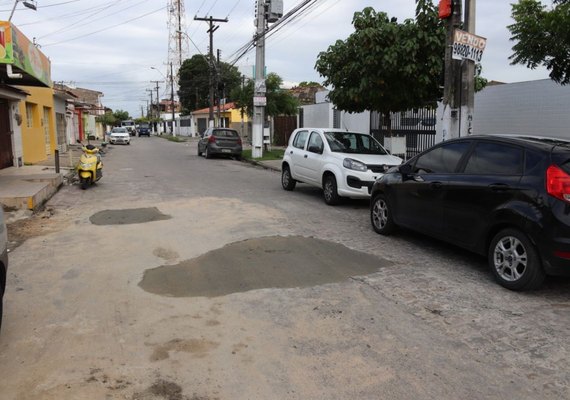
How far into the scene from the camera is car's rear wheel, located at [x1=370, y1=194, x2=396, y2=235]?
768cm

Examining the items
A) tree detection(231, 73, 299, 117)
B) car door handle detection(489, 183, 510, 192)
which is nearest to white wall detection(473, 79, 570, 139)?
car door handle detection(489, 183, 510, 192)

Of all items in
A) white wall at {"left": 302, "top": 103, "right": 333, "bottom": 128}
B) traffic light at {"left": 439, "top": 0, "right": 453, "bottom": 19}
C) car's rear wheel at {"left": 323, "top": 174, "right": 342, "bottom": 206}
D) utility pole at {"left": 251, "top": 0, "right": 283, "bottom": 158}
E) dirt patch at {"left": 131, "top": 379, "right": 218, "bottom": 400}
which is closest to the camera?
dirt patch at {"left": 131, "top": 379, "right": 218, "bottom": 400}

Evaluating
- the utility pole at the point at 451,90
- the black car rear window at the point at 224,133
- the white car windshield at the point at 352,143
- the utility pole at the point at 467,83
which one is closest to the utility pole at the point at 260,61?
the black car rear window at the point at 224,133

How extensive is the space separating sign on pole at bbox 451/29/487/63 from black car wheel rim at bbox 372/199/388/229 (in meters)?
3.14

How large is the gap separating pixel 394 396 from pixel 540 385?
1018mm

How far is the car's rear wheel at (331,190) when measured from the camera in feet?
34.7

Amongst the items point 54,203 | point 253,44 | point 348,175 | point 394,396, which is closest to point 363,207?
point 348,175

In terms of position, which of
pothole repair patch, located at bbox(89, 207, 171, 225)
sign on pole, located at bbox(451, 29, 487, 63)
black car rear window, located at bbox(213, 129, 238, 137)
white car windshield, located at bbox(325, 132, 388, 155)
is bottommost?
pothole repair patch, located at bbox(89, 207, 171, 225)

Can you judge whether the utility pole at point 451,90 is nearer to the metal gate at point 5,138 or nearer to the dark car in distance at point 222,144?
the metal gate at point 5,138

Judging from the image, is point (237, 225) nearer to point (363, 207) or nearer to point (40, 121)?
point (363, 207)

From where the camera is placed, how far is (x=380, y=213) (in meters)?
7.95

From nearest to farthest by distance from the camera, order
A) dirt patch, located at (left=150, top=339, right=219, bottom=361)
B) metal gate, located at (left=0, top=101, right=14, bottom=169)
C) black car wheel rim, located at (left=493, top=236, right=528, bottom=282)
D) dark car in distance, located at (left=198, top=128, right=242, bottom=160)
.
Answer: dirt patch, located at (left=150, top=339, right=219, bottom=361), black car wheel rim, located at (left=493, top=236, right=528, bottom=282), metal gate, located at (left=0, top=101, right=14, bottom=169), dark car in distance, located at (left=198, top=128, right=242, bottom=160)

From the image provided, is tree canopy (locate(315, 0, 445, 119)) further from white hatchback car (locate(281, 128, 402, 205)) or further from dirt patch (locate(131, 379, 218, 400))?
dirt patch (locate(131, 379, 218, 400))

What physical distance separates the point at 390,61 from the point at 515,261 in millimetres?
7442
